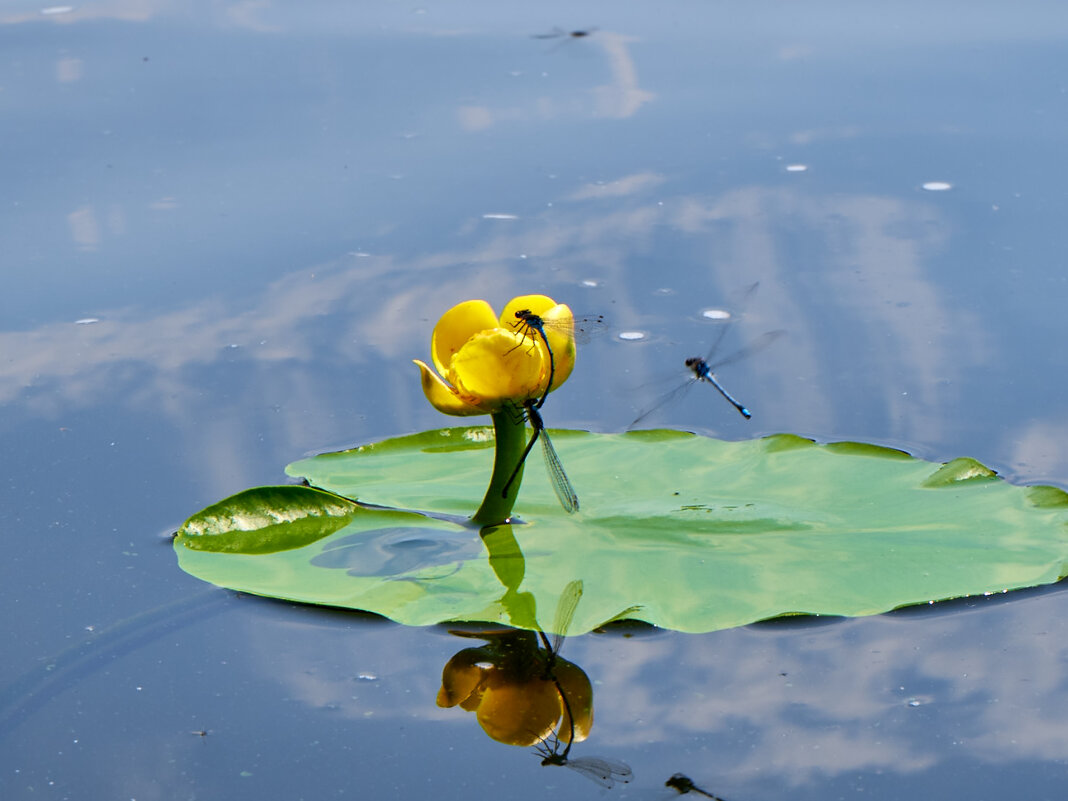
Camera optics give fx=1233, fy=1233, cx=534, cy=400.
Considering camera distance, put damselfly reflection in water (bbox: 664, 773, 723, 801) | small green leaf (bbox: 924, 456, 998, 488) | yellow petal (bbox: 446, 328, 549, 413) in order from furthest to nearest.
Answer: small green leaf (bbox: 924, 456, 998, 488)
yellow petal (bbox: 446, 328, 549, 413)
damselfly reflection in water (bbox: 664, 773, 723, 801)

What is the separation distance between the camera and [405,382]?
2951mm

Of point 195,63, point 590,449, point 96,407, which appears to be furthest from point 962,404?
point 195,63

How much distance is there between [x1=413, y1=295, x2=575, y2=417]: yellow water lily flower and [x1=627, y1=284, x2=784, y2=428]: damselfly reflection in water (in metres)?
0.48

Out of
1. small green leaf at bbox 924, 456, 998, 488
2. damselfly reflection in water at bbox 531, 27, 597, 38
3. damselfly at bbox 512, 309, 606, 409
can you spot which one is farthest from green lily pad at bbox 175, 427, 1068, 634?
damselfly reflection in water at bbox 531, 27, 597, 38

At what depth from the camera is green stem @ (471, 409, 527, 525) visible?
2166 millimetres

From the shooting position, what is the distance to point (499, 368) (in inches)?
81.0

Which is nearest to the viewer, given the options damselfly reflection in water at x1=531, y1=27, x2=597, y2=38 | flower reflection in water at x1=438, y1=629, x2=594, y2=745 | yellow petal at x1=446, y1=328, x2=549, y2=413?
flower reflection in water at x1=438, y1=629, x2=594, y2=745

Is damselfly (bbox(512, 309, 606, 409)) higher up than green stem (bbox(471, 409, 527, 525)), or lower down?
higher up

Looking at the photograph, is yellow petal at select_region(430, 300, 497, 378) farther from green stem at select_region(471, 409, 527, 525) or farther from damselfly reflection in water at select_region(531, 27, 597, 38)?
Result: damselfly reflection in water at select_region(531, 27, 597, 38)

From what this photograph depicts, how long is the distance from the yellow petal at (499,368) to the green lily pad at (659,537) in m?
0.27

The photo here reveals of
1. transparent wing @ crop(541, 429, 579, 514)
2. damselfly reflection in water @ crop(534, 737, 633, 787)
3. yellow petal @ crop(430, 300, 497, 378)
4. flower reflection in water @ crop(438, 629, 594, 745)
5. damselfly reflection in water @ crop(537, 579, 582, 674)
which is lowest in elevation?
damselfly reflection in water @ crop(534, 737, 633, 787)

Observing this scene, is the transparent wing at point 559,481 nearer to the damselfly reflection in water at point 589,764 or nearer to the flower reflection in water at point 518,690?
the flower reflection in water at point 518,690

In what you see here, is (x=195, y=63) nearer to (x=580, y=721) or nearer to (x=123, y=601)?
(x=123, y=601)

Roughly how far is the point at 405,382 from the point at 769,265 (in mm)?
1199
